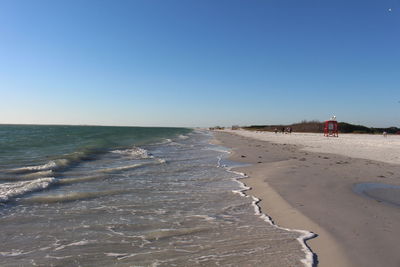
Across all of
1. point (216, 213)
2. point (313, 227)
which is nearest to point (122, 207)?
point (216, 213)

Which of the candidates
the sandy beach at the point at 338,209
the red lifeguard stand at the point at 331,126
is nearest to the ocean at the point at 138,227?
the sandy beach at the point at 338,209

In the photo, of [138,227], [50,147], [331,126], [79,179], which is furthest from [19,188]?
[331,126]

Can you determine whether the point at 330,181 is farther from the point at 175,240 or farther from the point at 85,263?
the point at 85,263

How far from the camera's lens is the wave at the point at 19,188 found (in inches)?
334

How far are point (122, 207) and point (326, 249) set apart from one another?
470 cm

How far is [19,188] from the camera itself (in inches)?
372

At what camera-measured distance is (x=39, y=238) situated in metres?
5.30

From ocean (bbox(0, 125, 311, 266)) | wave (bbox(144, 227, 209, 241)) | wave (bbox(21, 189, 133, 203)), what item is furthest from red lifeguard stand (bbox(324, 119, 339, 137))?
wave (bbox(144, 227, 209, 241))

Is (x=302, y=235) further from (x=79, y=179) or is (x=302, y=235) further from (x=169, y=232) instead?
(x=79, y=179)

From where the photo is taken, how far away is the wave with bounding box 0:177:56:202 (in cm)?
849

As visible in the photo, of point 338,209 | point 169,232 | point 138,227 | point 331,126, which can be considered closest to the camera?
point 169,232

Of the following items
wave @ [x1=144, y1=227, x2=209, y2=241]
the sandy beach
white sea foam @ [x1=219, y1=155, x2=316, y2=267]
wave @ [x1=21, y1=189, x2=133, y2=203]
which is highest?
the sandy beach

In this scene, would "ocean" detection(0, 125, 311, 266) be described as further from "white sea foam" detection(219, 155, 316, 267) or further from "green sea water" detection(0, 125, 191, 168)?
"green sea water" detection(0, 125, 191, 168)

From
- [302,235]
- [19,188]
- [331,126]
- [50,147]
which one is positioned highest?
[331,126]
